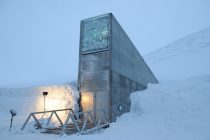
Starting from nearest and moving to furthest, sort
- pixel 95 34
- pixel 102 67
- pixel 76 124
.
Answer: pixel 76 124 < pixel 102 67 < pixel 95 34

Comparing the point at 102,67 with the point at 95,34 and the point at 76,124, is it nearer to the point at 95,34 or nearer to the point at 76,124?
the point at 95,34

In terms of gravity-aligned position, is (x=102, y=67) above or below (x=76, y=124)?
above

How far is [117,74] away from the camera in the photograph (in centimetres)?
1656

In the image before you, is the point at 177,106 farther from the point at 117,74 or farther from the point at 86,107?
the point at 86,107

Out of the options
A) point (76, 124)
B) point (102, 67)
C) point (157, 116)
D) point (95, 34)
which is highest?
point (95, 34)

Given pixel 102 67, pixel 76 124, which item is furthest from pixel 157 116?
pixel 76 124

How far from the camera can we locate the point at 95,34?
54.1 ft

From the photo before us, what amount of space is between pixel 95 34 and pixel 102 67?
2621mm

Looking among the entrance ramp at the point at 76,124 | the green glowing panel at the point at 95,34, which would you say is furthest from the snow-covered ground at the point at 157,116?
the green glowing panel at the point at 95,34

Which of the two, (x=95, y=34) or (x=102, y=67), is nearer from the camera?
(x=102, y=67)

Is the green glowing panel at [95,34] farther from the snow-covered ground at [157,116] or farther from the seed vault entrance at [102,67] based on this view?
the snow-covered ground at [157,116]

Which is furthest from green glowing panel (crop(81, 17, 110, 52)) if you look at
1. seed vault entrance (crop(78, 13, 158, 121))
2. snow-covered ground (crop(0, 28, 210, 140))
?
snow-covered ground (crop(0, 28, 210, 140))

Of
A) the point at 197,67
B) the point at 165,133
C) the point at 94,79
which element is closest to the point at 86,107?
the point at 94,79

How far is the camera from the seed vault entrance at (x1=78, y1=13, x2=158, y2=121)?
602 inches
